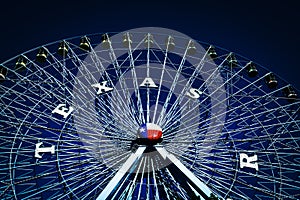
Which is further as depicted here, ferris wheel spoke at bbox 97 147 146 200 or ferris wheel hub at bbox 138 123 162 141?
ferris wheel hub at bbox 138 123 162 141

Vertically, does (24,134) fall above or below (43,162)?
above

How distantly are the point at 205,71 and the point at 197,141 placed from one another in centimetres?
592

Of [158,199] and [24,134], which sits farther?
[24,134]

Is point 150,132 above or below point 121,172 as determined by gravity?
above

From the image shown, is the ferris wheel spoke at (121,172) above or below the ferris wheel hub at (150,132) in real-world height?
below

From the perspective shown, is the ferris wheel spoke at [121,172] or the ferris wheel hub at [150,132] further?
the ferris wheel hub at [150,132]

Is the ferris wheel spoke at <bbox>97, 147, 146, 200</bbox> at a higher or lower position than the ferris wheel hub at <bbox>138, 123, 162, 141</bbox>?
lower

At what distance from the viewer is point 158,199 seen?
1892 centimetres

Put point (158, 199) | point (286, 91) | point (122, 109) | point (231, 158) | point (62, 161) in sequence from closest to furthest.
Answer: point (158, 199) → point (62, 161) → point (231, 158) → point (122, 109) → point (286, 91)

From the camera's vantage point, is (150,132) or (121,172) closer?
(121,172)

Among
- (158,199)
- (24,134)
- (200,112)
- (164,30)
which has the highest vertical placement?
(164,30)

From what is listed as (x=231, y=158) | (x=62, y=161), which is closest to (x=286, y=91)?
(x=231, y=158)

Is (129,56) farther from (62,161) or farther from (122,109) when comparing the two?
(62,161)

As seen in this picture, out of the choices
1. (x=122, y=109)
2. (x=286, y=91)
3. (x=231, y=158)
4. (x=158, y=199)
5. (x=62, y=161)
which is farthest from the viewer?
(x=286, y=91)
